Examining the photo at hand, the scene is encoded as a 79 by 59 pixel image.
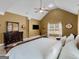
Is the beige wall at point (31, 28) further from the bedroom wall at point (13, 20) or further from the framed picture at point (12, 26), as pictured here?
the framed picture at point (12, 26)

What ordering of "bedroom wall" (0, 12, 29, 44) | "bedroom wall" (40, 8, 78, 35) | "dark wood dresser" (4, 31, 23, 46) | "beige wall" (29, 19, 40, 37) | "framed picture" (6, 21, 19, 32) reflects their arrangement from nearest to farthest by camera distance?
"dark wood dresser" (4, 31, 23, 46) < "bedroom wall" (0, 12, 29, 44) < "framed picture" (6, 21, 19, 32) < "beige wall" (29, 19, 40, 37) < "bedroom wall" (40, 8, 78, 35)

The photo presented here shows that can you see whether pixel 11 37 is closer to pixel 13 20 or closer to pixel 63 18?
pixel 13 20

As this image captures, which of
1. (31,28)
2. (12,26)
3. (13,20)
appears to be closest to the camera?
(12,26)

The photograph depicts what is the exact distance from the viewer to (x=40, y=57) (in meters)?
2.07

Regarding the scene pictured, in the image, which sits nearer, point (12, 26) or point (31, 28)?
point (12, 26)

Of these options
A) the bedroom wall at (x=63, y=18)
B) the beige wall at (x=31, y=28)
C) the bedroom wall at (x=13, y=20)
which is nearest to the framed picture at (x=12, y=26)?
the bedroom wall at (x=13, y=20)

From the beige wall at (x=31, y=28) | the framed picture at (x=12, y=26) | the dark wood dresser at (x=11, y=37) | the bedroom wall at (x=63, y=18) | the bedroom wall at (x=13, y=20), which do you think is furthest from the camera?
the bedroom wall at (x=63, y=18)

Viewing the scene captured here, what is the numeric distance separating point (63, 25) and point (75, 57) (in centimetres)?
1353

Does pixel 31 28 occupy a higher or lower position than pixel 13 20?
lower

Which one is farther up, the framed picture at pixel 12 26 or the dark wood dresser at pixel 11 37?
the framed picture at pixel 12 26

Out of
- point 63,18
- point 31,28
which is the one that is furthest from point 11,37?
point 63,18

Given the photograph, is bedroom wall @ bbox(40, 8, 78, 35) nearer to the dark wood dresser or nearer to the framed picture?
the framed picture

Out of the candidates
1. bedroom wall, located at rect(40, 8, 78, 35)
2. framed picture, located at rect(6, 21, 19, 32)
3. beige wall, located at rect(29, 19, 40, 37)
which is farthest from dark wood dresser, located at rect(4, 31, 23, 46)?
bedroom wall, located at rect(40, 8, 78, 35)

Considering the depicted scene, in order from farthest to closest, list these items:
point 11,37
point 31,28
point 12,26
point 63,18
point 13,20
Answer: point 63,18 < point 31,28 < point 13,20 < point 12,26 < point 11,37
